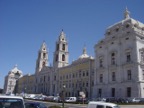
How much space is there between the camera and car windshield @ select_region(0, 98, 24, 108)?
9.20 meters

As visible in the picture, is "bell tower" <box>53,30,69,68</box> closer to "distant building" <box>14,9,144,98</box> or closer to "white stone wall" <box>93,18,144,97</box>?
"distant building" <box>14,9,144,98</box>

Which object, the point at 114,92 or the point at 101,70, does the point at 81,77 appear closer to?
the point at 101,70

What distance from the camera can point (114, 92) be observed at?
4947 cm

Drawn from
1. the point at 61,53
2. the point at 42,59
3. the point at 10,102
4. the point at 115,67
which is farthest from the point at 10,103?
the point at 42,59

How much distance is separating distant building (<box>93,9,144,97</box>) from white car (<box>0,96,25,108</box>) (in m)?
37.8

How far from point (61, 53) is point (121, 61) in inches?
1570

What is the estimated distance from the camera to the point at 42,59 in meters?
102

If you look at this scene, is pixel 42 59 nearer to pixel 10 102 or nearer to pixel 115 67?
pixel 115 67

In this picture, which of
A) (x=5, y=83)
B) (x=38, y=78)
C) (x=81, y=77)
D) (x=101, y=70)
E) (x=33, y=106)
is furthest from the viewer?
(x=5, y=83)

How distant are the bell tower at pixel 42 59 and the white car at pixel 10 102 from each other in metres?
91.3

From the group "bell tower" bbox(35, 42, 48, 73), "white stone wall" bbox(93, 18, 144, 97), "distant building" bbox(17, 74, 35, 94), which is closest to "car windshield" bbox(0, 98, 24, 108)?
"white stone wall" bbox(93, 18, 144, 97)

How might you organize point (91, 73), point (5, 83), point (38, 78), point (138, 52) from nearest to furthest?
point (138, 52) → point (91, 73) → point (38, 78) → point (5, 83)

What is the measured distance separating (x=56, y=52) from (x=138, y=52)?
45.8 meters

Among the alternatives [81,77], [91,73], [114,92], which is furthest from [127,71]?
[81,77]
